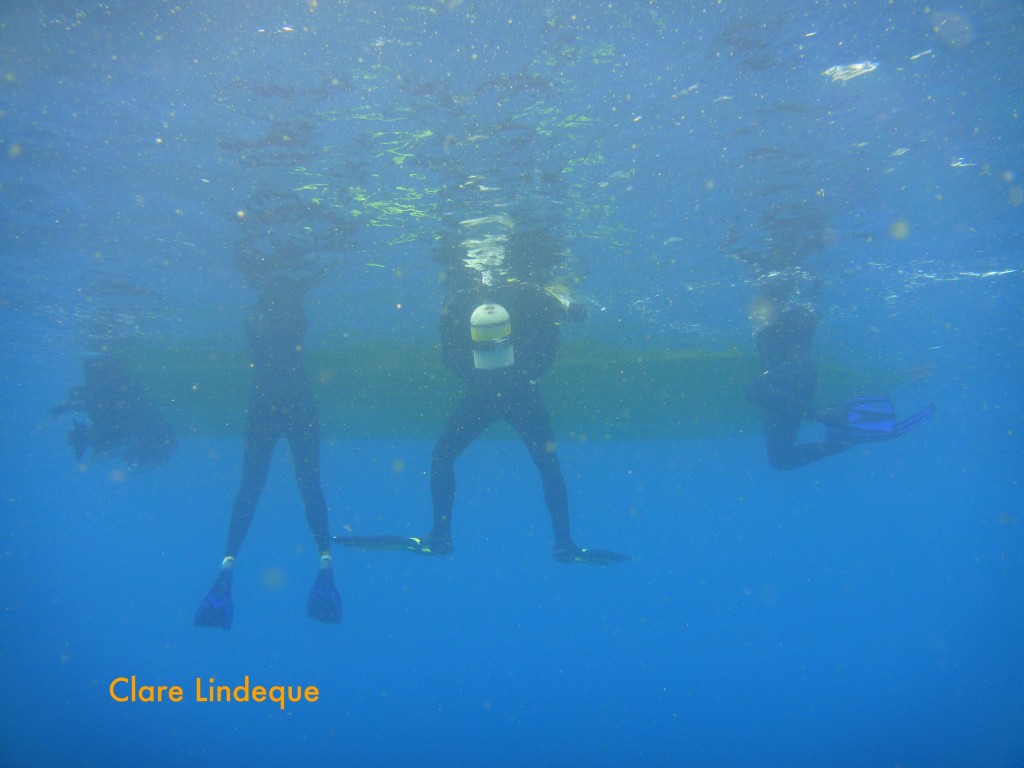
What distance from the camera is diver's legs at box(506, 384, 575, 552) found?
816cm

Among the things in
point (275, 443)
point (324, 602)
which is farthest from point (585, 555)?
point (275, 443)

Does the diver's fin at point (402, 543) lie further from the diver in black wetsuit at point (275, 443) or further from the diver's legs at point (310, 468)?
the diver's legs at point (310, 468)

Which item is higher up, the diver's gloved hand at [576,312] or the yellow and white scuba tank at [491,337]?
the diver's gloved hand at [576,312]

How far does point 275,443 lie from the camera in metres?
9.43

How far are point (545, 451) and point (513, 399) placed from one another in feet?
3.21

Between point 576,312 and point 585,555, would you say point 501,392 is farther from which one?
point 585,555

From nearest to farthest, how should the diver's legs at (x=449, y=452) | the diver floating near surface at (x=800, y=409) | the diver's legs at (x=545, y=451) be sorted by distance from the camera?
the diver's legs at (x=449, y=452), the diver's legs at (x=545, y=451), the diver floating near surface at (x=800, y=409)

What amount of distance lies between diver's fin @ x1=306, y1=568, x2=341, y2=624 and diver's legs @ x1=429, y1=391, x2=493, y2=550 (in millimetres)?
1627

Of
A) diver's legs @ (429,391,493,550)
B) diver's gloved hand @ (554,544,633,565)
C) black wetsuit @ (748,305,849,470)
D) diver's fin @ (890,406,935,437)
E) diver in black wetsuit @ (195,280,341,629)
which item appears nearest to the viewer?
diver in black wetsuit @ (195,280,341,629)

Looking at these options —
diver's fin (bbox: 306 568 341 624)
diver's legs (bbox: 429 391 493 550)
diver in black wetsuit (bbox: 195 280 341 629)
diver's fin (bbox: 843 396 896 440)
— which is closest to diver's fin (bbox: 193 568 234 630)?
diver in black wetsuit (bbox: 195 280 341 629)

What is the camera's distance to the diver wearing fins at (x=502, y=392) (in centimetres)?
758

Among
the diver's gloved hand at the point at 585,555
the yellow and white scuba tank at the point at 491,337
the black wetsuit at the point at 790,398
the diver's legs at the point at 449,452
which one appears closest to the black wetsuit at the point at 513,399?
the diver's legs at the point at 449,452

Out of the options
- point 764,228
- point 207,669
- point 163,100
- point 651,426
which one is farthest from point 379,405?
point 207,669

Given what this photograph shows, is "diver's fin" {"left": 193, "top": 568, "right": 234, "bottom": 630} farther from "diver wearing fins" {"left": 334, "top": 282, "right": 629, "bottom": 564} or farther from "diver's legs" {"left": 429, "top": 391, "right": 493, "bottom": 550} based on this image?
"diver's legs" {"left": 429, "top": 391, "right": 493, "bottom": 550}
